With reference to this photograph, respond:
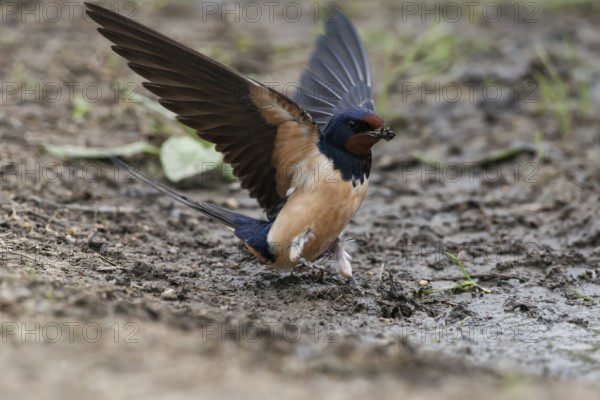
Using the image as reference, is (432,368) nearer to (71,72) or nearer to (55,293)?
(55,293)

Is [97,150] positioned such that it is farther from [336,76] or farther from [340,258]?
[340,258]

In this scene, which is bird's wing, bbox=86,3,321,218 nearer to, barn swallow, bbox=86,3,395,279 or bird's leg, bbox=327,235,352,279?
barn swallow, bbox=86,3,395,279

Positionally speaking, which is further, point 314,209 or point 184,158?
point 184,158

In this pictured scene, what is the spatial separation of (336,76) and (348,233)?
993 mm

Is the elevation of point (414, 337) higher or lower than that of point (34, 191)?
lower

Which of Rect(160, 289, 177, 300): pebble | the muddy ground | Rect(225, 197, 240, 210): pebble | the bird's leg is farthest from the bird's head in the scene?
Rect(225, 197, 240, 210): pebble

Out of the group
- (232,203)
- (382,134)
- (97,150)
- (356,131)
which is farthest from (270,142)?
(97,150)

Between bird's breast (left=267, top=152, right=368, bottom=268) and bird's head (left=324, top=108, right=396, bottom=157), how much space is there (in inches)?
4.8

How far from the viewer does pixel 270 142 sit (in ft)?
15.6

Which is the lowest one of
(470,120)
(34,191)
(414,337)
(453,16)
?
(414,337)

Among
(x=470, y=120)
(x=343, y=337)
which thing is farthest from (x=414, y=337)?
(x=470, y=120)

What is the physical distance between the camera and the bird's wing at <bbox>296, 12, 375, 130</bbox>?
5.69m

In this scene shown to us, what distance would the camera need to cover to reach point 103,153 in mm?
6508

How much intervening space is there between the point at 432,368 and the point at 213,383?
0.84 m
